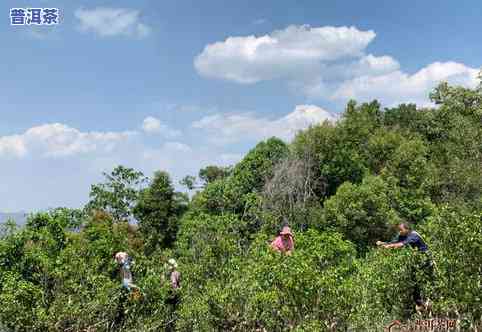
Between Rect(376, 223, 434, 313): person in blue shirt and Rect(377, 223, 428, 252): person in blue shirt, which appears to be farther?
Rect(377, 223, 428, 252): person in blue shirt

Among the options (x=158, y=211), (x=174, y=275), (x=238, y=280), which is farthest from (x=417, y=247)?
(x=158, y=211)

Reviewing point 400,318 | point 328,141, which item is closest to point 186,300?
point 400,318

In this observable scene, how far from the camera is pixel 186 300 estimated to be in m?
8.01

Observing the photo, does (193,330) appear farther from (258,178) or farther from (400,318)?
(258,178)

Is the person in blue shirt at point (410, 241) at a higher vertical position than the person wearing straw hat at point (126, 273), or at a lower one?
higher

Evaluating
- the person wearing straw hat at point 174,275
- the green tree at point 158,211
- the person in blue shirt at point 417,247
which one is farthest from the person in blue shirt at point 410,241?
the green tree at point 158,211

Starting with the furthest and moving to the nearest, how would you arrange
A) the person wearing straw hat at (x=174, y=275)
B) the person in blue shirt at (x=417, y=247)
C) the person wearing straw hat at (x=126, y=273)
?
the person wearing straw hat at (x=174, y=275), the person wearing straw hat at (x=126, y=273), the person in blue shirt at (x=417, y=247)

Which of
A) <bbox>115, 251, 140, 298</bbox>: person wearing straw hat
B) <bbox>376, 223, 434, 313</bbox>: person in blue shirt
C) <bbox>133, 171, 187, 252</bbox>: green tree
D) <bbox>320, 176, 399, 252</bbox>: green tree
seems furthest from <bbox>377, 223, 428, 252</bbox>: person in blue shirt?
<bbox>133, 171, 187, 252</bbox>: green tree

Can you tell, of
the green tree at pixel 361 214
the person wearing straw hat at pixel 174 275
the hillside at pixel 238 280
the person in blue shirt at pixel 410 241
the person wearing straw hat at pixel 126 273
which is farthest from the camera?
the green tree at pixel 361 214

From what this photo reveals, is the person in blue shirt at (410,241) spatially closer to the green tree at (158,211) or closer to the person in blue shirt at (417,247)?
the person in blue shirt at (417,247)

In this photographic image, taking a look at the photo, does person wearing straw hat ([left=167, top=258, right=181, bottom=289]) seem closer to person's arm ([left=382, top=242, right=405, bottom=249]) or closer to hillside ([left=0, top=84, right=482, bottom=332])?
hillside ([left=0, top=84, right=482, bottom=332])

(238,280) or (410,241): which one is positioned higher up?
(410,241)

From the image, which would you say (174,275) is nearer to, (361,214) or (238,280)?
(238,280)

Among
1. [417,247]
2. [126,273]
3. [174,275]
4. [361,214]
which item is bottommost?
[174,275]
